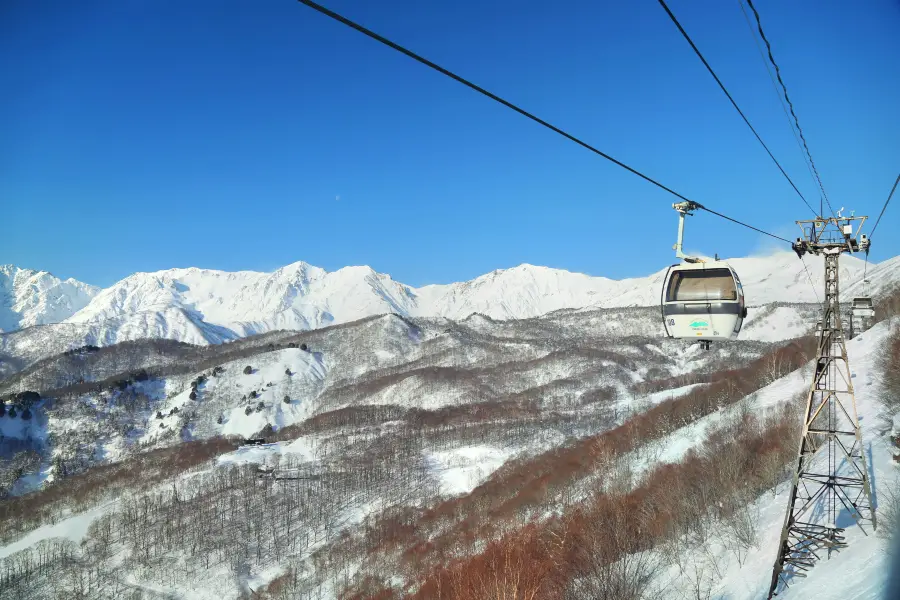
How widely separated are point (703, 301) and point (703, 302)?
0.20 ft

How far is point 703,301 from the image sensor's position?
1775cm

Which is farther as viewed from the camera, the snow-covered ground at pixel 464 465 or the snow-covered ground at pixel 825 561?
the snow-covered ground at pixel 464 465

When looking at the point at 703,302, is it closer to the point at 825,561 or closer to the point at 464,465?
the point at 825,561

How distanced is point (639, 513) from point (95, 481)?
150 m

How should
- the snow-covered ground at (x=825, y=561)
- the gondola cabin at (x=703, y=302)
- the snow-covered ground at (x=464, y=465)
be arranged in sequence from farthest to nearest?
1. the snow-covered ground at (x=464, y=465)
2. the snow-covered ground at (x=825, y=561)
3. the gondola cabin at (x=703, y=302)

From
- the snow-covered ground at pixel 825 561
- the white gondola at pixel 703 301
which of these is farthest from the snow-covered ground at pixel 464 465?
the white gondola at pixel 703 301

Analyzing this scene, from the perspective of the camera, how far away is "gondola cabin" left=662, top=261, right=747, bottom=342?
57.1ft

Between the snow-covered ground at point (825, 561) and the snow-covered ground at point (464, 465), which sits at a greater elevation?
the snow-covered ground at point (825, 561)

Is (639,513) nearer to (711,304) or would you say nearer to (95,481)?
(711,304)

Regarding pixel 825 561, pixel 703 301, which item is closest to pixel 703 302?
pixel 703 301

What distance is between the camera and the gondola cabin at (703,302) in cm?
1739

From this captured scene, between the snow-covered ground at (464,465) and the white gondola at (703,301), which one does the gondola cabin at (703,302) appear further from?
the snow-covered ground at (464,465)

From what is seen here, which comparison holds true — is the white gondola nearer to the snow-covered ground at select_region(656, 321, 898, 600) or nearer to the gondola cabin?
the gondola cabin

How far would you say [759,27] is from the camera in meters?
8.97
